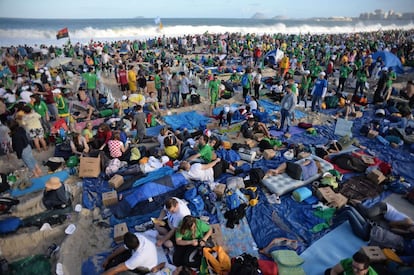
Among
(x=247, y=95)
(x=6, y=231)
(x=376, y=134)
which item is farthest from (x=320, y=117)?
(x=6, y=231)

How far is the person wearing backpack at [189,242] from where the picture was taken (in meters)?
3.88

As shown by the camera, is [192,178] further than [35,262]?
Yes

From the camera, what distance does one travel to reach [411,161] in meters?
7.14

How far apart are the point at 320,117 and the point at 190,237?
8.27 meters

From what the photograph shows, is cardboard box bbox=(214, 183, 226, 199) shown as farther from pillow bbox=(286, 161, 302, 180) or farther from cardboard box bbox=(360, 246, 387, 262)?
cardboard box bbox=(360, 246, 387, 262)

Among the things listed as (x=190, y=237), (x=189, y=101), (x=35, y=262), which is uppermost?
(x=189, y=101)

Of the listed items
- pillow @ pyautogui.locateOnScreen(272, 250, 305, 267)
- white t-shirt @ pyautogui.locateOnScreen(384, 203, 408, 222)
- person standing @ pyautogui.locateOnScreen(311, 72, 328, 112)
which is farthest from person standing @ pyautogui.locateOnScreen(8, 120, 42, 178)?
person standing @ pyautogui.locateOnScreen(311, 72, 328, 112)

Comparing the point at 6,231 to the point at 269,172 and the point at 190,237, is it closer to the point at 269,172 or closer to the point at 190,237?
the point at 190,237

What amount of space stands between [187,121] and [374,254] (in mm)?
7150

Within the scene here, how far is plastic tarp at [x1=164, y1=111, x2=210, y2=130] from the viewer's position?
9.22 m

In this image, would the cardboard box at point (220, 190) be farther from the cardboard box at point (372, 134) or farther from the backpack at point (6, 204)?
the cardboard box at point (372, 134)

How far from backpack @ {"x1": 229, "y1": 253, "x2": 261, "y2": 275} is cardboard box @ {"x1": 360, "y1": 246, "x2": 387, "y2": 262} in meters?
1.78

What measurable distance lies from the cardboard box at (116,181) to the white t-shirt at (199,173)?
1702 millimetres

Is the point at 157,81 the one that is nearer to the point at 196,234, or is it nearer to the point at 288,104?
the point at 288,104
